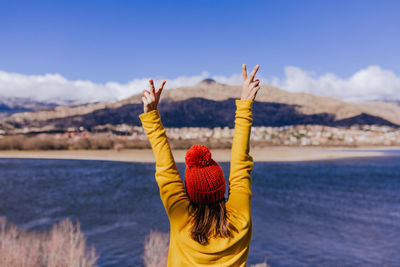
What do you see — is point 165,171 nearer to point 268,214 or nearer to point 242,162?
point 242,162

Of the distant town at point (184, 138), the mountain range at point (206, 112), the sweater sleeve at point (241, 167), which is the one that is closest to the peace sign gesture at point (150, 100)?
the sweater sleeve at point (241, 167)

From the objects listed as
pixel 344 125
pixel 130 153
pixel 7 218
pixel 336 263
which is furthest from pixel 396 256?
pixel 344 125

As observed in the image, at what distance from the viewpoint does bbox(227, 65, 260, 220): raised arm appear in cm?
192

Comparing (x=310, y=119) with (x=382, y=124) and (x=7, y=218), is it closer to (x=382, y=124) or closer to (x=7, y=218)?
(x=382, y=124)

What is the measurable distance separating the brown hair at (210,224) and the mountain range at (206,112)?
122m

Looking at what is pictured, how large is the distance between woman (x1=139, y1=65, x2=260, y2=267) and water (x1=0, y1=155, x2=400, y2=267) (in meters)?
10.9

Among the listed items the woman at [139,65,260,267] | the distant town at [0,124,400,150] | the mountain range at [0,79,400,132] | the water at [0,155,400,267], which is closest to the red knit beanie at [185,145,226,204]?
the woman at [139,65,260,267]

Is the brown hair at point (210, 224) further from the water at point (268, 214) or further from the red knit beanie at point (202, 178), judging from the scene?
the water at point (268, 214)

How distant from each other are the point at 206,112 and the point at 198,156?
150 m

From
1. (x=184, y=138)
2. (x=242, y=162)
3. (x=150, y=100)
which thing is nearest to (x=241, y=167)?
(x=242, y=162)

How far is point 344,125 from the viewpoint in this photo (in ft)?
479

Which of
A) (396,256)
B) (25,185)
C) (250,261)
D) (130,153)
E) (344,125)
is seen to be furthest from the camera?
(344,125)

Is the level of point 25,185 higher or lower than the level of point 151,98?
lower

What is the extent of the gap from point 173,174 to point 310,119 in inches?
6398
